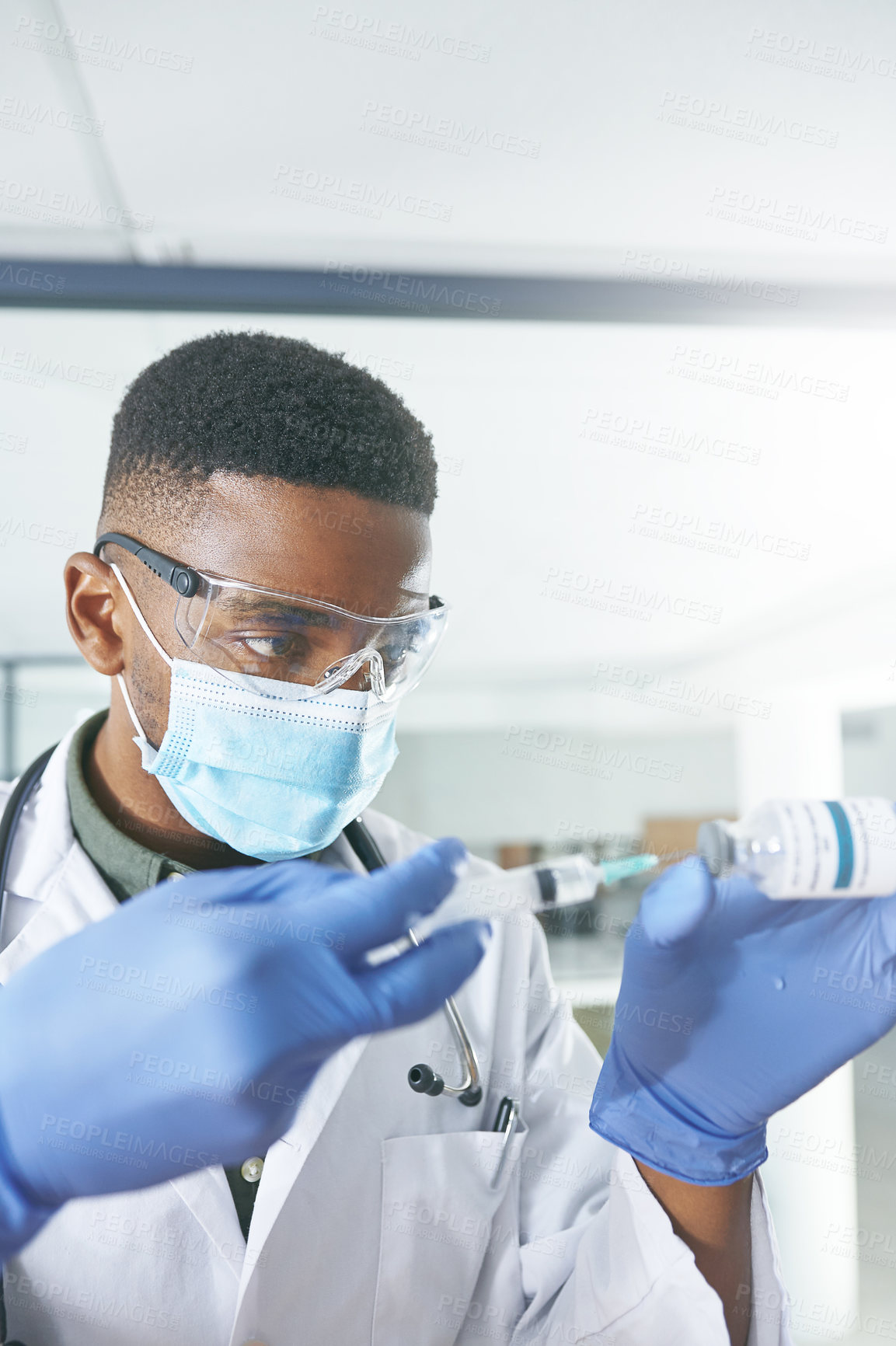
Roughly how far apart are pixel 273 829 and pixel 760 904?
22.0 inches

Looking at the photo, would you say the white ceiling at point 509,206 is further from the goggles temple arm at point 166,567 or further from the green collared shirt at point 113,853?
the green collared shirt at point 113,853

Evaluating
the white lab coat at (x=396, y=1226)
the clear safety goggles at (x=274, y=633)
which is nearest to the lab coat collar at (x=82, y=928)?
the white lab coat at (x=396, y=1226)

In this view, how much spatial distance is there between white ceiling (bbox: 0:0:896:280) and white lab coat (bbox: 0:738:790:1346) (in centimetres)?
107

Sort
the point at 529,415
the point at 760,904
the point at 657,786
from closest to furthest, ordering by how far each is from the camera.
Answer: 1. the point at 760,904
2. the point at 529,415
3. the point at 657,786

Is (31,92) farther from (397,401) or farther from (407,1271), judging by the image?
(407,1271)

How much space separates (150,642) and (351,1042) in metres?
0.54

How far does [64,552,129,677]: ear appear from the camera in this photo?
1.11m

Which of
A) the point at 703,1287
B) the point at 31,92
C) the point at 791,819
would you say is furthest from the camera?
the point at 31,92

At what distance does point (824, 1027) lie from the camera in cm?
85

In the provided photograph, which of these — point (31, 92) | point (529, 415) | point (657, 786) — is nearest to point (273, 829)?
point (31, 92)

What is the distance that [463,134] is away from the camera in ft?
4.91

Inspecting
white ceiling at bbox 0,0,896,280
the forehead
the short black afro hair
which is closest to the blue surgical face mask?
the forehead

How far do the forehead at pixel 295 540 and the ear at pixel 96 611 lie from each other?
0.14 m

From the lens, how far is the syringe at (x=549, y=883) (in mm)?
826
